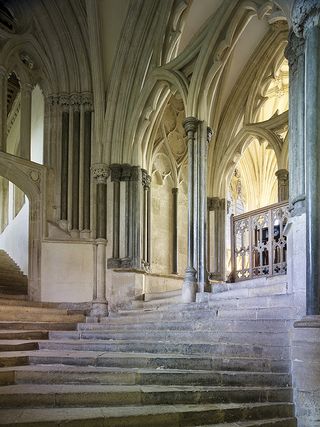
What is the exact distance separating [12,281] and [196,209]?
4.22 metres

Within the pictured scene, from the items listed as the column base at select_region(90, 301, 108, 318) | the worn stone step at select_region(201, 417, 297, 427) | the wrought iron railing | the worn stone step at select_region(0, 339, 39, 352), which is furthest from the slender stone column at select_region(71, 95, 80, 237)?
the worn stone step at select_region(201, 417, 297, 427)

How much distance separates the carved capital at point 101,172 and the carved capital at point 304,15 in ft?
16.5

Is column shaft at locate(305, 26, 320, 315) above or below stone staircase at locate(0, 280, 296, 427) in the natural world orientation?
above

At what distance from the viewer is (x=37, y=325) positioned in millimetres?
6523

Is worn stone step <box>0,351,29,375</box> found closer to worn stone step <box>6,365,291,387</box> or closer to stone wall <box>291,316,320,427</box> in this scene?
worn stone step <box>6,365,291,387</box>

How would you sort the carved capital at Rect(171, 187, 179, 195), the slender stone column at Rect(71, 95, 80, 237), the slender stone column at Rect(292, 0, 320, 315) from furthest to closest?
the carved capital at Rect(171, 187, 179, 195) → the slender stone column at Rect(71, 95, 80, 237) → the slender stone column at Rect(292, 0, 320, 315)

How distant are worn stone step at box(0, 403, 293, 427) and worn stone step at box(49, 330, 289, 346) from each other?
68cm

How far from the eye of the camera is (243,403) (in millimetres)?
4238

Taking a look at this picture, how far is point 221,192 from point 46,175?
13.1ft

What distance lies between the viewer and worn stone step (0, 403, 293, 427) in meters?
3.42

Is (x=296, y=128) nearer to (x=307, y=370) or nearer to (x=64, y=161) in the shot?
(x=307, y=370)

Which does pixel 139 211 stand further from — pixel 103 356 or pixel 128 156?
pixel 103 356

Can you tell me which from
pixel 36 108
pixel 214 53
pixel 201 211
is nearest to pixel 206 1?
pixel 214 53

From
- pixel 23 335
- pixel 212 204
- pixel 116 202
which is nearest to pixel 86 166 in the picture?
pixel 116 202
